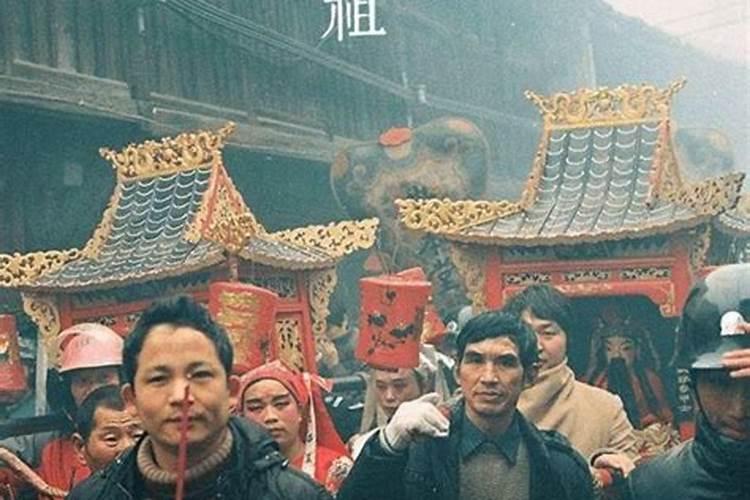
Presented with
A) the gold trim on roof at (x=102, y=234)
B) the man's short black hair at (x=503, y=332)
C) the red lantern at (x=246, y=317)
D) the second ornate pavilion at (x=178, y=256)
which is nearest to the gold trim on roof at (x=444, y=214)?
the second ornate pavilion at (x=178, y=256)

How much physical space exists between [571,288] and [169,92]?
426cm

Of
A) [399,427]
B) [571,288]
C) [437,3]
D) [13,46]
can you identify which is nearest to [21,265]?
[13,46]

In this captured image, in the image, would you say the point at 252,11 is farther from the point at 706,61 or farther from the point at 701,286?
the point at 706,61

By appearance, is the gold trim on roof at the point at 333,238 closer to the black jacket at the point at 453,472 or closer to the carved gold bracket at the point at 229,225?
the carved gold bracket at the point at 229,225

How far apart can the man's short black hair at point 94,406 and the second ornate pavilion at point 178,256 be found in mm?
2321

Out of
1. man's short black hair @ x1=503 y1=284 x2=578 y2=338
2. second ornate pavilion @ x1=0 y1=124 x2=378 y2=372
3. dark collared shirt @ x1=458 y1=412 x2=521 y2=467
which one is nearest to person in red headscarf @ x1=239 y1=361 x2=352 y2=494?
dark collared shirt @ x1=458 y1=412 x2=521 y2=467

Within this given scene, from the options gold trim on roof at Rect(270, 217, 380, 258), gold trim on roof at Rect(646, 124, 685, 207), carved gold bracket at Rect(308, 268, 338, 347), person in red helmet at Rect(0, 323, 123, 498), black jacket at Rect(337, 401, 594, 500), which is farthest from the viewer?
gold trim on roof at Rect(270, 217, 380, 258)

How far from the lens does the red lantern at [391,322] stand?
547 centimetres

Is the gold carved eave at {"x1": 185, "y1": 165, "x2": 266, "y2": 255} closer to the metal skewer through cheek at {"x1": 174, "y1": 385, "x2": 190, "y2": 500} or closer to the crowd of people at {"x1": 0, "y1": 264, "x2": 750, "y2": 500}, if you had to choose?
the crowd of people at {"x1": 0, "y1": 264, "x2": 750, "y2": 500}

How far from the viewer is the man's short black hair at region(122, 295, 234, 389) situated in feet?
9.71

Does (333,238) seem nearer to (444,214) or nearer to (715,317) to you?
(444,214)

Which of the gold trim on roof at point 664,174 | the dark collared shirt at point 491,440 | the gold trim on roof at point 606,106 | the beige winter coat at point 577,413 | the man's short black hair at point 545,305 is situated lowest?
the beige winter coat at point 577,413

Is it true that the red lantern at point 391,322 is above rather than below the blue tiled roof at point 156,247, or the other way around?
below

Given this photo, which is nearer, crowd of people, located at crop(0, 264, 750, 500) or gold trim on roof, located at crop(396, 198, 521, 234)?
crowd of people, located at crop(0, 264, 750, 500)
